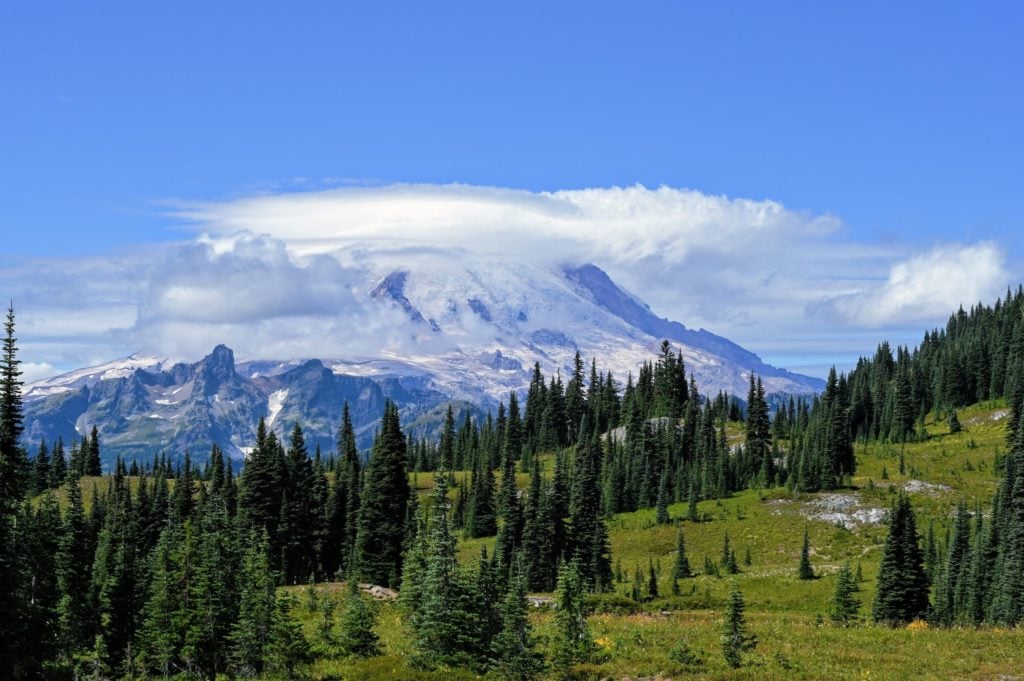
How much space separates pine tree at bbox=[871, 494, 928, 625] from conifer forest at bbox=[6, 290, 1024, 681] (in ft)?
0.50

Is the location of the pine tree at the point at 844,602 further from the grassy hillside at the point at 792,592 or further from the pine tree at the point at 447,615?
the pine tree at the point at 447,615

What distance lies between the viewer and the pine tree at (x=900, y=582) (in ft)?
218

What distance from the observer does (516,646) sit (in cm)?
3806

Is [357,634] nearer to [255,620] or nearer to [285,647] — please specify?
[255,620]

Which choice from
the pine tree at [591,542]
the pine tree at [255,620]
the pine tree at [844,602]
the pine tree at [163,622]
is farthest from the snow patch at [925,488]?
the pine tree at [255,620]

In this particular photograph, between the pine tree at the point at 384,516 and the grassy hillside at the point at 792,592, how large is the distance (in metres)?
7.34

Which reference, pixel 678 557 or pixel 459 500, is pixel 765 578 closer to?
pixel 678 557

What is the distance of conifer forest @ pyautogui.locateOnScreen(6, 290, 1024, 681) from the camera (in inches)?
1581

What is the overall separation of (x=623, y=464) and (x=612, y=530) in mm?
30868

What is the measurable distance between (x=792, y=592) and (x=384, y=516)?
37271 millimetres

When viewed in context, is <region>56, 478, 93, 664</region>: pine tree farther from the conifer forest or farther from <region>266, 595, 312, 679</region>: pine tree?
<region>266, 595, 312, 679</region>: pine tree

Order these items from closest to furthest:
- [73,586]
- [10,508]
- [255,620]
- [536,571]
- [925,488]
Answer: [10,508] < [255,620] < [73,586] < [536,571] < [925,488]

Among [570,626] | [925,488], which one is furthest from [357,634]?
[925,488]

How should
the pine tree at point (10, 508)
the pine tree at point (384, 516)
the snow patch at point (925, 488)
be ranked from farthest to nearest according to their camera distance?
1. the snow patch at point (925, 488)
2. the pine tree at point (384, 516)
3. the pine tree at point (10, 508)
